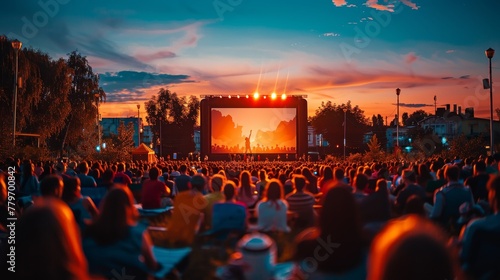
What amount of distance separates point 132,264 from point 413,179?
685 cm

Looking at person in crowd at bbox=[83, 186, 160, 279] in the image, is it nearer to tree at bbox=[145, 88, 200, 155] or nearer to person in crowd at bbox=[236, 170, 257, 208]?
person in crowd at bbox=[236, 170, 257, 208]

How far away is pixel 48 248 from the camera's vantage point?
2.06m

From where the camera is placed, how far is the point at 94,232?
12.8 feet

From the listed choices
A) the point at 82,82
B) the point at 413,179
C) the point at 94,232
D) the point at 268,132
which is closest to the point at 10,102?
the point at 82,82

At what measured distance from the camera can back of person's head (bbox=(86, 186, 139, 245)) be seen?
3.89m

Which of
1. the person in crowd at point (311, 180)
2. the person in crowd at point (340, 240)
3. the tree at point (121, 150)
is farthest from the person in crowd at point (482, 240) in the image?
the tree at point (121, 150)

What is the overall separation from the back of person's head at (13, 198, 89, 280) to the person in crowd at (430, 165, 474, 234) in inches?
247

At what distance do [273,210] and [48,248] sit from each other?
17.4 ft

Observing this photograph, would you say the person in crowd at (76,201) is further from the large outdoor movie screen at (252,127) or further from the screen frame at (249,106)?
the screen frame at (249,106)

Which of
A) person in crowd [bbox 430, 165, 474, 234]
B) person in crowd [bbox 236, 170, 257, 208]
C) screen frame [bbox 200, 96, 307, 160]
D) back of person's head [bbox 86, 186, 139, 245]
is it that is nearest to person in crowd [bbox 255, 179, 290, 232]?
person in crowd [bbox 236, 170, 257, 208]

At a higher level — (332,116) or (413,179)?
(332,116)

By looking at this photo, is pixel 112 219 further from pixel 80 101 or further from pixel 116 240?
pixel 80 101

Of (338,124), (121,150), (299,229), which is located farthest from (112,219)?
(338,124)

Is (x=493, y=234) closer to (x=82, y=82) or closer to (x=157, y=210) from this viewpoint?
(x=157, y=210)
